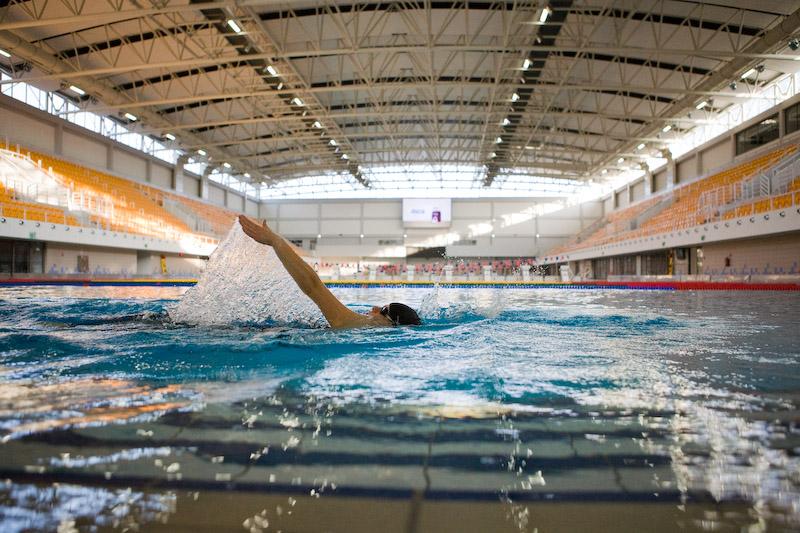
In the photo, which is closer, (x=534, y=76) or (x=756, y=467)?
(x=756, y=467)

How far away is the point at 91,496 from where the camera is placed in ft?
3.45

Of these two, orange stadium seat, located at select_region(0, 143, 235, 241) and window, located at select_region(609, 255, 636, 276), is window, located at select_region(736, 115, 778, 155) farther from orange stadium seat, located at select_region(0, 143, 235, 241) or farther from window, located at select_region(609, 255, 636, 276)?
orange stadium seat, located at select_region(0, 143, 235, 241)

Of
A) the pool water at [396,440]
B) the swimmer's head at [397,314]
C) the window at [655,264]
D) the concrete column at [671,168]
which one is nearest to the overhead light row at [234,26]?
the swimmer's head at [397,314]

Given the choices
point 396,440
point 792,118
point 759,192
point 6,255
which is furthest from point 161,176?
point 792,118

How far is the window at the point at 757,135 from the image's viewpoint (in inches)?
723

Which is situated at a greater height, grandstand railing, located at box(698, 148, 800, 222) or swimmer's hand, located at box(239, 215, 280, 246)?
grandstand railing, located at box(698, 148, 800, 222)

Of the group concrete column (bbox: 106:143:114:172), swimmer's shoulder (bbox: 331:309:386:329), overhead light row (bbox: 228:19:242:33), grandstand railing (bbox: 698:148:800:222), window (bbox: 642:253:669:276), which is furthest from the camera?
window (bbox: 642:253:669:276)

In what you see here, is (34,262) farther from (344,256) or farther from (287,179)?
(344,256)

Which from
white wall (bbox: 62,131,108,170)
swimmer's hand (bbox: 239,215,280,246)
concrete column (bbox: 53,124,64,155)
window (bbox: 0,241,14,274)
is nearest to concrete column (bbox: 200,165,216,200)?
white wall (bbox: 62,131,108,170)

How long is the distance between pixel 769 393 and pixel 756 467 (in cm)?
114

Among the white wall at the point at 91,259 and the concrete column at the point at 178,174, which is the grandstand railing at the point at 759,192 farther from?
the concrete column at the point at 178,174

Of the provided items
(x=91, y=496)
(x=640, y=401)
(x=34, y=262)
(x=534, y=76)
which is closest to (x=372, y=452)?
(x=91, y=496)

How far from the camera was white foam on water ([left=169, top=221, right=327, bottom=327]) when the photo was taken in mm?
4777

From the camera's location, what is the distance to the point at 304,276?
13.1 ft
